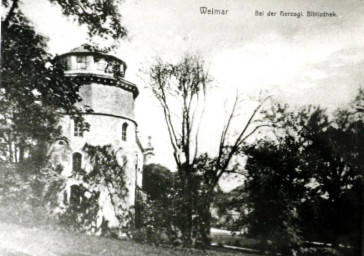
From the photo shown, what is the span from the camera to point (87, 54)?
13.4ft

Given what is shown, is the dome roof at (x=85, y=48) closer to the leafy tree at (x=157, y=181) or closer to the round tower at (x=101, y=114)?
the round tower at (x=101, y=114)

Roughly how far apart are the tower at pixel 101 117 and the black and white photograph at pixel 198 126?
2cm

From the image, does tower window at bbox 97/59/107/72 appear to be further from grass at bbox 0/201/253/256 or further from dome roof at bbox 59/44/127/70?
grass at bbox 0/201/253/256

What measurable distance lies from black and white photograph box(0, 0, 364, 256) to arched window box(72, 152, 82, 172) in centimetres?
1

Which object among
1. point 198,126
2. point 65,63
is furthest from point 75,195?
point 198,126

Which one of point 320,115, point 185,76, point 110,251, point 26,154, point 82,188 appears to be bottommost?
point 110,251

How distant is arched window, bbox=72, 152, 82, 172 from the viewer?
13.5 feet

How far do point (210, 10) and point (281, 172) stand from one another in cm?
235

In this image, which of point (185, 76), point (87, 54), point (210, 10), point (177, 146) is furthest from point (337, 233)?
point (87, 54)

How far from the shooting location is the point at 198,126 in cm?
433

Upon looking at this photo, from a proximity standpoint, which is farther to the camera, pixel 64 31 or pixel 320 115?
pixel 320 115

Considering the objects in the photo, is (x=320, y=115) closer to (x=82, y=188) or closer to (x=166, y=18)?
(x=166, y=18)

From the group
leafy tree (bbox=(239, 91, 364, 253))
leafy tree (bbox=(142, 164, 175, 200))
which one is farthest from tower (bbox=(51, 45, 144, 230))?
leafy tree (bbox=(239, 91, 364, 253))

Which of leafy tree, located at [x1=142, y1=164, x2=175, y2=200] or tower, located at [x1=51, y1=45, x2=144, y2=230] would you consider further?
leafy tree, located at [x1=142, y1=164, x2=175, y2=200]
